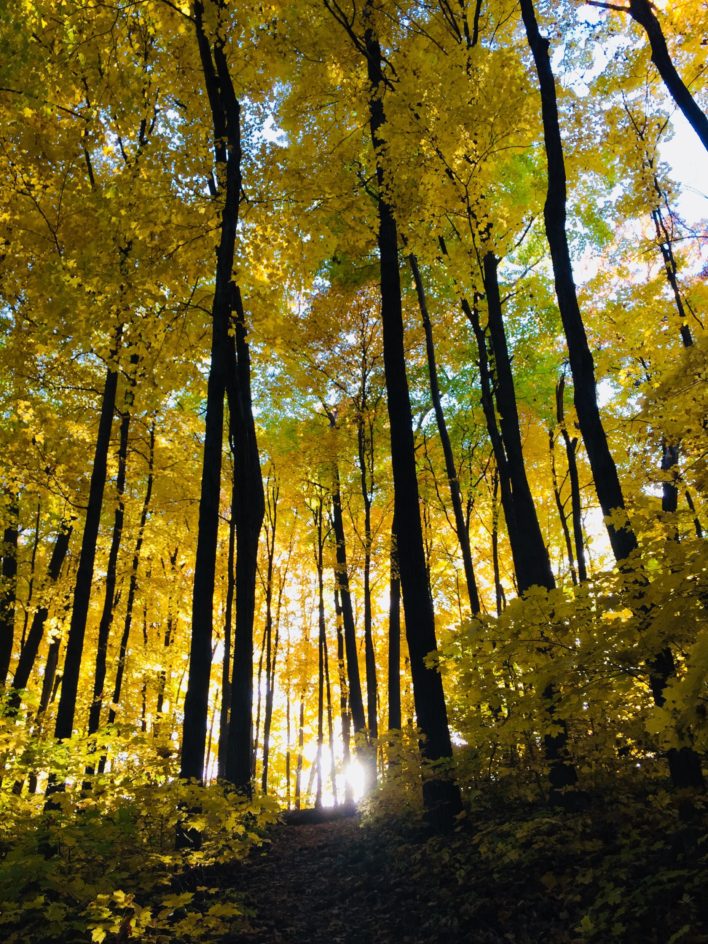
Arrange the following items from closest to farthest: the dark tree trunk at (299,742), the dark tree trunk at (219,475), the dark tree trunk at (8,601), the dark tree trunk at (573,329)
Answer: the dark tree trunk at (573,329), the dark tree trunk at (219,475), the dark tree trunk at (8,601), the dark tree trunk at (299,742)

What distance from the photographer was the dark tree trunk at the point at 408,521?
6.09 m

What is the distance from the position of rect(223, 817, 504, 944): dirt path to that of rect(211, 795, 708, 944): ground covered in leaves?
0.5 inches

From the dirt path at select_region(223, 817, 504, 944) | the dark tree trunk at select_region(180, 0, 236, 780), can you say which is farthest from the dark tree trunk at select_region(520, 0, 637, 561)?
the dark tree trunk at select_region(180, 0, 236, 780)

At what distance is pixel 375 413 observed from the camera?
44.2 ft

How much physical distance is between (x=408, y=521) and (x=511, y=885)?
3.55 meters

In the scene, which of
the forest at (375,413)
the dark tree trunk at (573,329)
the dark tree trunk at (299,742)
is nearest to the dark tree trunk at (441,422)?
the forest at (375,413)

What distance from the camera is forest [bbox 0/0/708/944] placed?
12.8ft

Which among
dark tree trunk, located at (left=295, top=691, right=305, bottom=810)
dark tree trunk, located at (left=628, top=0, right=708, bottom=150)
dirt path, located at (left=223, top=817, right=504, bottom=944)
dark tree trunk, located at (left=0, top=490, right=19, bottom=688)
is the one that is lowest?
dirt path, located at (left=223, top=817, right=504, bottom=944)

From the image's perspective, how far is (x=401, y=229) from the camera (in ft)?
26.8

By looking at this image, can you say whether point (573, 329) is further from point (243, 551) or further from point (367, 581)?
point (367, 581)

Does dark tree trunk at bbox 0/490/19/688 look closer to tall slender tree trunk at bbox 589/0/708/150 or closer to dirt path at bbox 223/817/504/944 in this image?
dirt path at bbox 223/817/504/944

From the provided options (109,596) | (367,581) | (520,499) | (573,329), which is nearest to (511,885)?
(520,499)

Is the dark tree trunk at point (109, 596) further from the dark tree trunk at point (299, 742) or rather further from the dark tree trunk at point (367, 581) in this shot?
the dark tree trunk at point (299, 742)

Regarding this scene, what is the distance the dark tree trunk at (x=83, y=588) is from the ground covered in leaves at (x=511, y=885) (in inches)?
115
